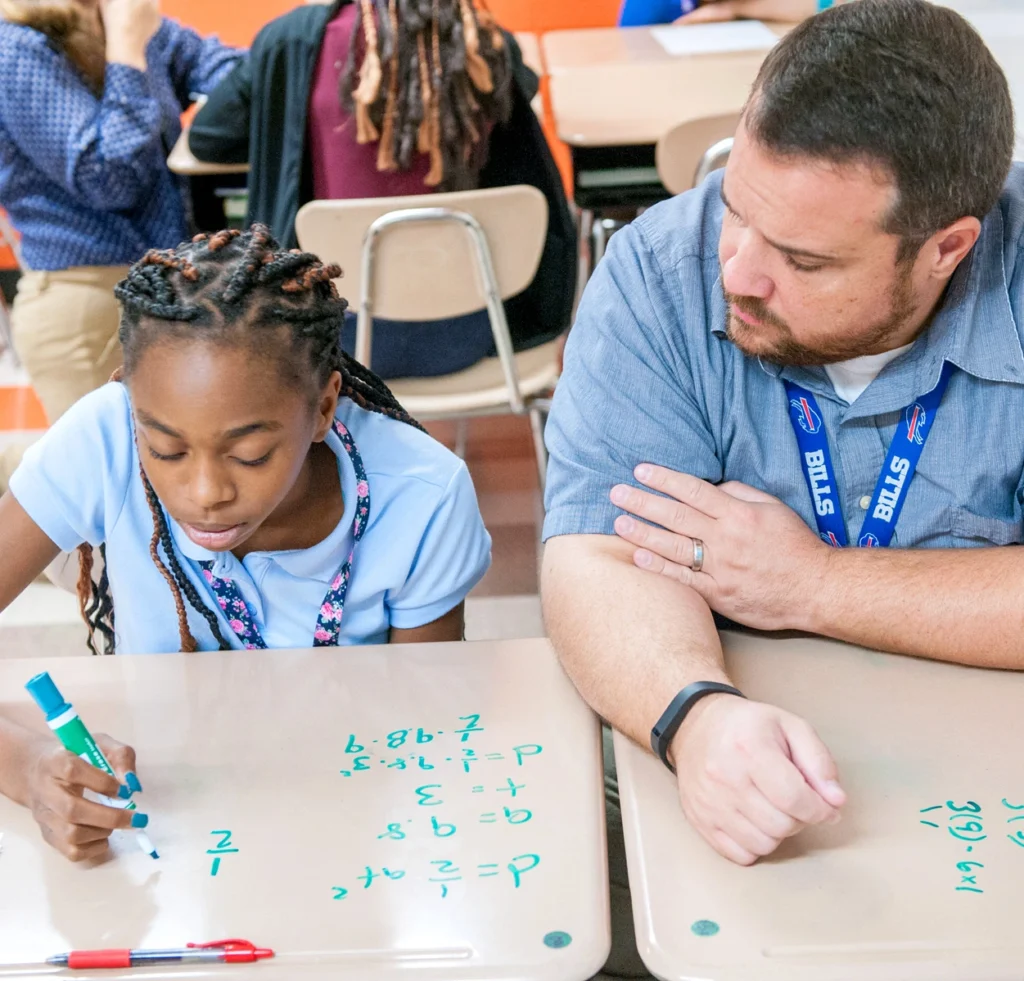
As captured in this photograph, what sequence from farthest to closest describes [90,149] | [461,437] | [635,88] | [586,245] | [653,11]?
[653,11] → [586,245] → [461,437] → [635,88] → [90,149]

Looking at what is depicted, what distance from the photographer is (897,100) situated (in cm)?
112

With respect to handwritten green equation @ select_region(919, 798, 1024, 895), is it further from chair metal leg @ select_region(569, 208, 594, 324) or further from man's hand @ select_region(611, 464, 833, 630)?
chair metal leg @ select_region(569, 208, 594, 324)

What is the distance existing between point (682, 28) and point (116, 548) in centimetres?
308

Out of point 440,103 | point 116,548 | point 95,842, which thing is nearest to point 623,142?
point 440,103

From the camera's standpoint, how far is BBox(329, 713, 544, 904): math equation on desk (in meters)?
0.90

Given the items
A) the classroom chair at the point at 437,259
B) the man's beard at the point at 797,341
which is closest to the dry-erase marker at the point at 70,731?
the man's beard at the point at 797,341

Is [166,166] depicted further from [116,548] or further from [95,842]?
[95,842]

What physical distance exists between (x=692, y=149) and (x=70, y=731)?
2.14 metres

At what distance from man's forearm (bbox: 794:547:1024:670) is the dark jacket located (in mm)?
1585

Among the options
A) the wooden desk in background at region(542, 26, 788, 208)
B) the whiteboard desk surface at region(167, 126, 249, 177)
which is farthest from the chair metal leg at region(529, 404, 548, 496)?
the whiteboard desk surface at region(167, 126, 249, 177)

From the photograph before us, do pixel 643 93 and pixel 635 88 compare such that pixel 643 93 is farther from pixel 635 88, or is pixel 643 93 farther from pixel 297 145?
pixel 297 145

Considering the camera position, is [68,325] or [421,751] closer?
[421,751]

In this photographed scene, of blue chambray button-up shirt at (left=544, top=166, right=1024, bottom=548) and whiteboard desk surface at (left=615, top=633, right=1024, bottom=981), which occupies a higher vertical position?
blue chambray button-up shirt at (left=544, top=166, right=1024, bottom=548)

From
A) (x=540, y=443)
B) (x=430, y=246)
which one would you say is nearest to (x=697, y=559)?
(x=430, y=246)
